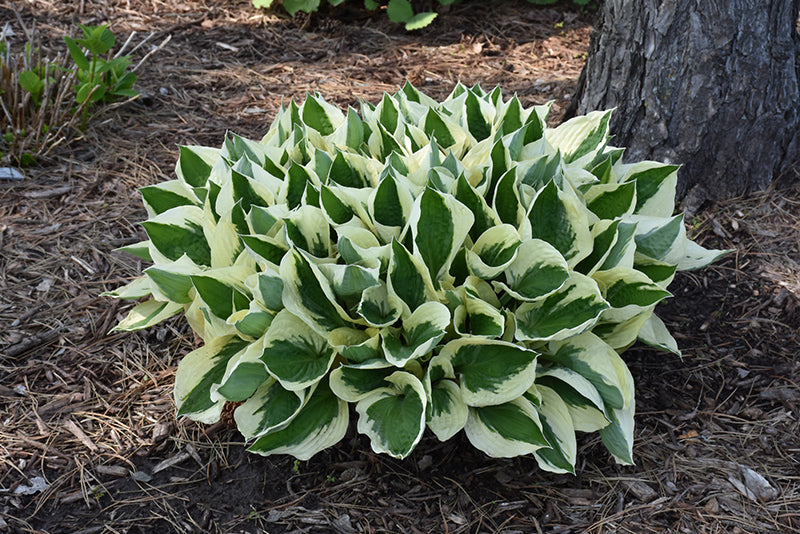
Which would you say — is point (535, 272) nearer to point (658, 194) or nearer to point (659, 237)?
point (659, 237)

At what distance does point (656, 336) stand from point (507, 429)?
53 cm

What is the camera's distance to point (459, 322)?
5.76 feet

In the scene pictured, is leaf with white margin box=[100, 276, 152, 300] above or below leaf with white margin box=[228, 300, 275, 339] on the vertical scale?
below

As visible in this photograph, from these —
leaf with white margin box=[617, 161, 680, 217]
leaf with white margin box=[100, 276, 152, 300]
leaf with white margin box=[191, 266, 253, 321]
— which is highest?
leaf with white margin box=[617, 161, 680, 217]

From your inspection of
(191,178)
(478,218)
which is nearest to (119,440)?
(191,178)

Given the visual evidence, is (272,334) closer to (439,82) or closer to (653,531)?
(653,531)

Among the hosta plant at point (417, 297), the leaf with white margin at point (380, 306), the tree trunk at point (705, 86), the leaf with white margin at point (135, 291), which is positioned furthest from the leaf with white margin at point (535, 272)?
the tree trunk at point (705, 86)

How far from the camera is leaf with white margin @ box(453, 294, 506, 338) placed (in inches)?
65.6

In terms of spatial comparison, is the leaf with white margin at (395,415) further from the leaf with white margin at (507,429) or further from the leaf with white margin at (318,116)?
the leaf with white margin at (318,116)

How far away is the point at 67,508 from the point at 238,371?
64cm

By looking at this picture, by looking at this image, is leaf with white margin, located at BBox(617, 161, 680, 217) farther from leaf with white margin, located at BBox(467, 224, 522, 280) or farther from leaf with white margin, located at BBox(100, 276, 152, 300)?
leaf with white margin, located at BBox(100, 276, 152, 300)

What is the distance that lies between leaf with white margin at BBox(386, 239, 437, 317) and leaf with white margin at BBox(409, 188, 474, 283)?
0.09 feet

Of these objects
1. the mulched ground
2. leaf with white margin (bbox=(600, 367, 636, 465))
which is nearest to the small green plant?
the mulched ground

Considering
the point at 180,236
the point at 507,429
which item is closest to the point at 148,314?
the point at 180,236
